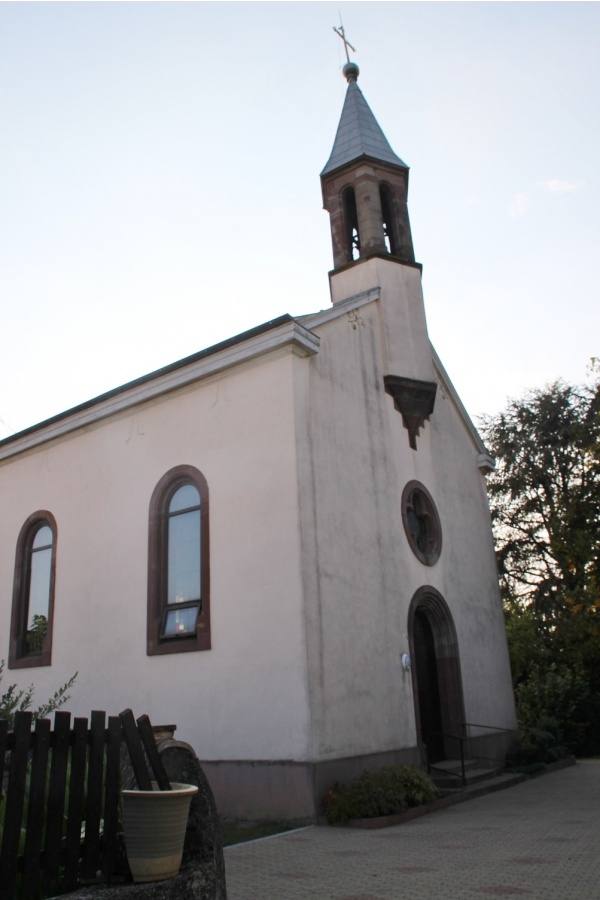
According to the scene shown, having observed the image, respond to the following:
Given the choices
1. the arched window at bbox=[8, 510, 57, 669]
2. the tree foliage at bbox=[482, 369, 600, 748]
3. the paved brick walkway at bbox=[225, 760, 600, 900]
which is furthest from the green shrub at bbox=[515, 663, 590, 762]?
the arched window at bbox=[8, 510, 57, 669]

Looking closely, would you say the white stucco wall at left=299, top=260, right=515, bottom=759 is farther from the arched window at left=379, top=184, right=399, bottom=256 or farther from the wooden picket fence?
the wooden picket fence

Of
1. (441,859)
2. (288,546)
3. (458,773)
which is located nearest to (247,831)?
(441,859)

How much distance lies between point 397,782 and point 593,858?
3572 millimetres

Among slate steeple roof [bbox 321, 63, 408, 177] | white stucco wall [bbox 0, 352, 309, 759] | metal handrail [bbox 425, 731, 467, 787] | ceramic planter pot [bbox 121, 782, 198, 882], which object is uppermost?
slate steeple roof [bbox 321, 63, 408, 177]

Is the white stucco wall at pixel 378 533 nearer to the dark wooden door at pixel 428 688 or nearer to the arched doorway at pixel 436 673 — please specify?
the arched doorway at pixel 436 673

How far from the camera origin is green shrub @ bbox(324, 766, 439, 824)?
9609 millimetres

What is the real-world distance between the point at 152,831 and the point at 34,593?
12231mm

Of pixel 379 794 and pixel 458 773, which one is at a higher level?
pixel 379 794

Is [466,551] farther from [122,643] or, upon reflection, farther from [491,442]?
[491,442]

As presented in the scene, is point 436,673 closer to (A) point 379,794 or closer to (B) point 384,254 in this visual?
(A) point 379,794

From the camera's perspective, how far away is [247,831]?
31.0ft

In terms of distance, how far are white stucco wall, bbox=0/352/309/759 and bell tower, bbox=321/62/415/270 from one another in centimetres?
530

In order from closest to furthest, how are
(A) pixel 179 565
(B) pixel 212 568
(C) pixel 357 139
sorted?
(B) pixel 212 568
(A) pixel 179 565
(C) pixel 357 139

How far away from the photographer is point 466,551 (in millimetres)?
16031
